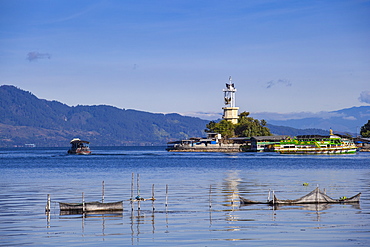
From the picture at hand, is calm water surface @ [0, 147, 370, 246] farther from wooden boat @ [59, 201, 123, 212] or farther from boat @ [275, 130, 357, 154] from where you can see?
boat @ [275, 130, 357, 154]

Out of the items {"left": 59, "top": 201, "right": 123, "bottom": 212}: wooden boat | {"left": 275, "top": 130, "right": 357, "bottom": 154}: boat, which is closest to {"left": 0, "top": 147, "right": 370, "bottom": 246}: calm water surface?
{"left": 59, "top": 201, "right": 123, "bottom": 212}: wooden boat

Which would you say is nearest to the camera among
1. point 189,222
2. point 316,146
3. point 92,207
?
point 189,222

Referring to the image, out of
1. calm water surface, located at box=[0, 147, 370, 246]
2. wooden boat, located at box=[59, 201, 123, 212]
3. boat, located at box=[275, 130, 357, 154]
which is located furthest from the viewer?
boat, located at box=[275, 130, 357, 154]

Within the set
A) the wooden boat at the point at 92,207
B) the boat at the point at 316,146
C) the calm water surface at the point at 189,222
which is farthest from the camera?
the boat at the point at 316,146

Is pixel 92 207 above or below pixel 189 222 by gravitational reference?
above

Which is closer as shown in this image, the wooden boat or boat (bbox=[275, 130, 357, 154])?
the wooden boat

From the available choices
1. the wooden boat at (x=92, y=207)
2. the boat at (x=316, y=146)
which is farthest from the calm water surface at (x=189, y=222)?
the boat at (x=316, y=146)

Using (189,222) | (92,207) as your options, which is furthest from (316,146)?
(189,222)

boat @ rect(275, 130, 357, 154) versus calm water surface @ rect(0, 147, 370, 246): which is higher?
boat @ rect(275, 130, 357, 154)

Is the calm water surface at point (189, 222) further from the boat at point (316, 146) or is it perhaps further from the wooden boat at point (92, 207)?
the boat at point (316, 146)

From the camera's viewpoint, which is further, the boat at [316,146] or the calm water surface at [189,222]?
the boat at [316,146]

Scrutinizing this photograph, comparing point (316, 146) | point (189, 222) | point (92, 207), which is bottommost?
point (189, 222)

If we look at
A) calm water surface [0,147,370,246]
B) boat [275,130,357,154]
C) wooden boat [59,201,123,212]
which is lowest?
calm water surface [0,147,370,246]

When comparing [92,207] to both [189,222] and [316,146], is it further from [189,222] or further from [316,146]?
[316,146]
